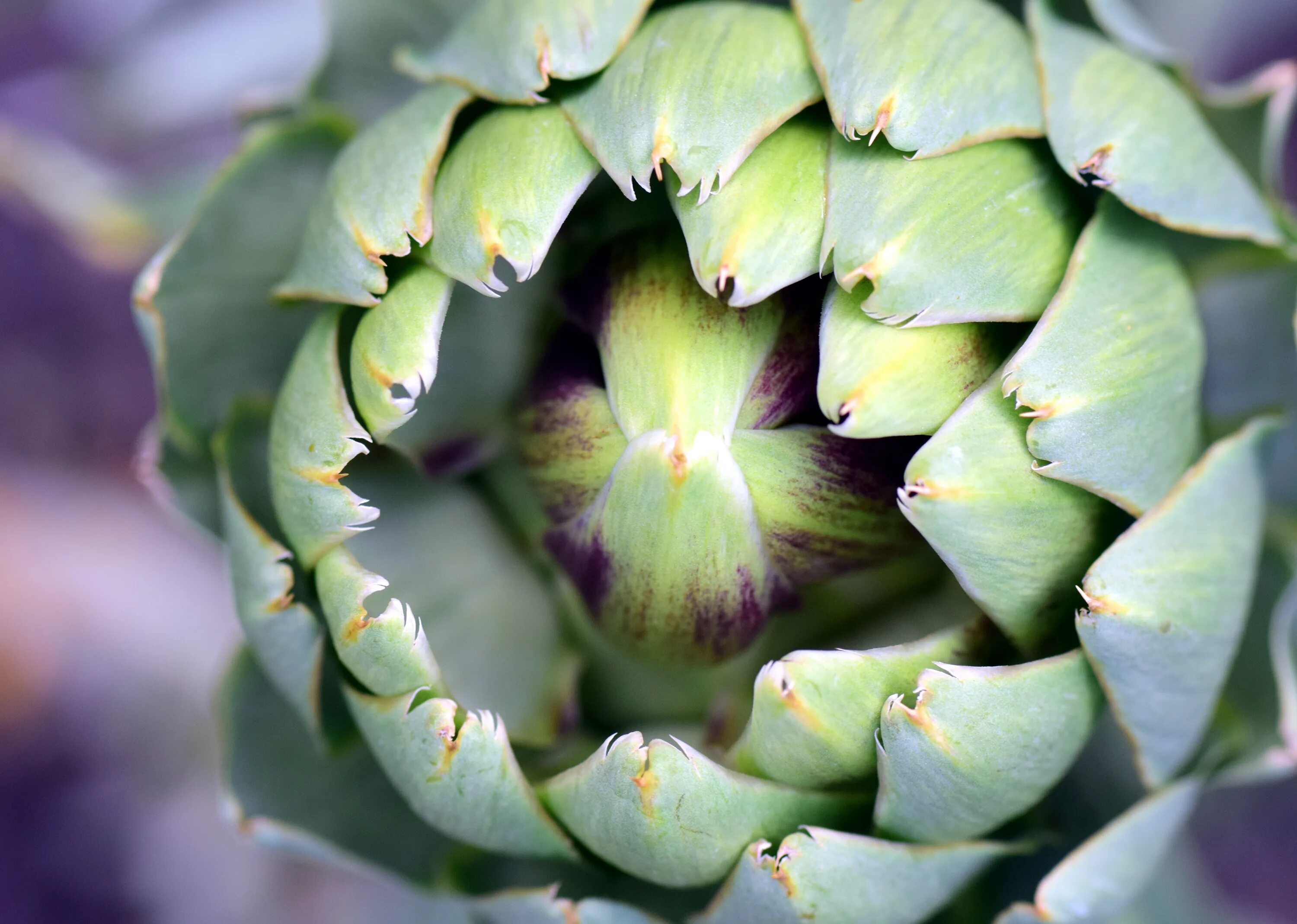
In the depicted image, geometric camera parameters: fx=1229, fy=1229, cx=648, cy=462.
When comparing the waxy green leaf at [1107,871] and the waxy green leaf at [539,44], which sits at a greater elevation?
the waxy green leaf at [539,44]

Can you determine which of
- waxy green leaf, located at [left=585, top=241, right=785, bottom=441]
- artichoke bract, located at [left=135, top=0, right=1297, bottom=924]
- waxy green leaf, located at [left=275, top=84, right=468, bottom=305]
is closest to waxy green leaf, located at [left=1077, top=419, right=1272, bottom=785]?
artichoke bract, located at [left=135, top=0, right=1297, bottom=924]

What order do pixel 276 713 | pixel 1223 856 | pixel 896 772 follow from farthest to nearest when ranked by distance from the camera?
pixel 1223 856, pixel 276 713, pixel 896 772

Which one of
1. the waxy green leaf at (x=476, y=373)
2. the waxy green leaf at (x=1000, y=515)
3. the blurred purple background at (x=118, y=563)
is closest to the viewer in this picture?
the waxy green leaf at (x=1000, y=515)

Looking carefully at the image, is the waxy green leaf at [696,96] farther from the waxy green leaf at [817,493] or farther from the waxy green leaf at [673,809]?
the waxy green leaf at [673,809]

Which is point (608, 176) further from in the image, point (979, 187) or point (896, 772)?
point (896, 772)

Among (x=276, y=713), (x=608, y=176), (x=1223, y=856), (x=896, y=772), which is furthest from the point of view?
(x=1223, y=856)

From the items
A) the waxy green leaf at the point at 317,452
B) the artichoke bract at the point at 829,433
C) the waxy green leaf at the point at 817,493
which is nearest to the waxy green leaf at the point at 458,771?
the artichoke bract at the point at 829,433

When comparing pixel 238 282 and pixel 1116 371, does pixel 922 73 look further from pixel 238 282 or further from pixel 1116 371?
pixel 238 282

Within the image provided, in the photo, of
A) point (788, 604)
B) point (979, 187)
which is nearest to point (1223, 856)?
point (788, 604)
